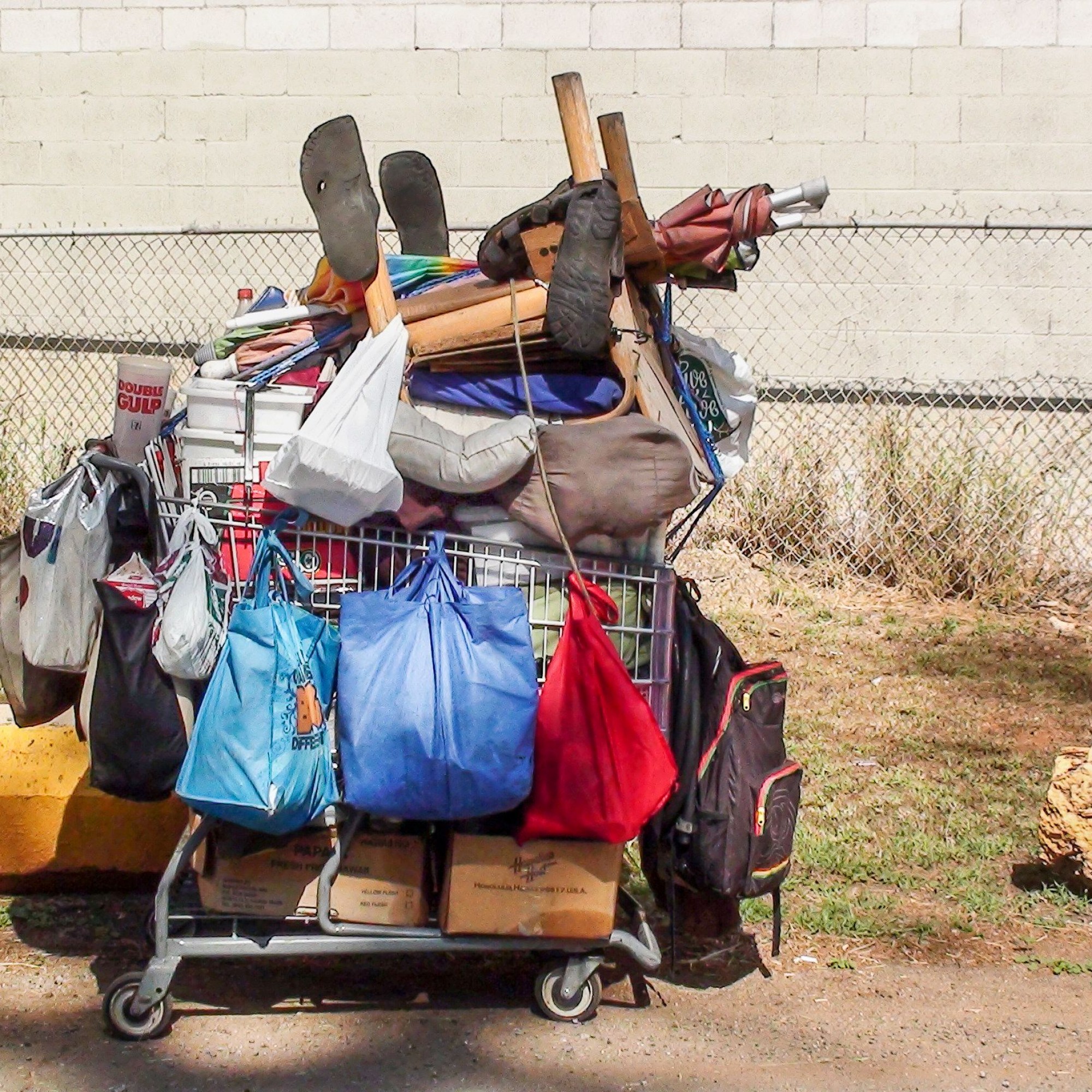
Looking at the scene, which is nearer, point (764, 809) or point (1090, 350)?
point (764, 809)

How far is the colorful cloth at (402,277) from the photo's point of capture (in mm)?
3615

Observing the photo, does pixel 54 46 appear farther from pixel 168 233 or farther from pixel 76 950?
pixel 76 950

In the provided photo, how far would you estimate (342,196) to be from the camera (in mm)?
3311

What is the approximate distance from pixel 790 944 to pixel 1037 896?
84 cm

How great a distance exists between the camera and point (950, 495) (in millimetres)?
7539

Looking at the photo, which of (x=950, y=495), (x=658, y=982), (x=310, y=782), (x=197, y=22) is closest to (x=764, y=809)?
(x=658, y=982)

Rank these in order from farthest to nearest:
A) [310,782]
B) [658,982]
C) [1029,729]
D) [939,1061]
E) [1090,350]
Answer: [1090,350], [1029,729], [658,982], [939,1061], [310,782]

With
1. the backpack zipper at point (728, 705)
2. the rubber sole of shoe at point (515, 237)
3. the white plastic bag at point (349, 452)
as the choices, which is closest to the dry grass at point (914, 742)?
the backpack zipper at point (728, 705)

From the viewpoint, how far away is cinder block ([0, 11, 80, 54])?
863 cm

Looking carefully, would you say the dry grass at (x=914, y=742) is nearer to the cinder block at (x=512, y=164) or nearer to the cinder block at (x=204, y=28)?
the cinder block at (x=512, y=164)

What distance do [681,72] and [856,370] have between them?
1.99 meters

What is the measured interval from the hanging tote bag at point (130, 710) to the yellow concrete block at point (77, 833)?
941 millimetres

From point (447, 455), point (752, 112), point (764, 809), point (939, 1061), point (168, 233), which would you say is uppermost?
point (752, 112)

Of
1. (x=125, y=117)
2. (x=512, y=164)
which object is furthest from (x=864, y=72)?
(x=125, y=117)
